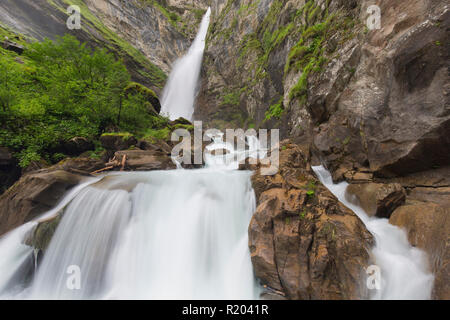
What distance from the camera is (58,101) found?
8.23 metres

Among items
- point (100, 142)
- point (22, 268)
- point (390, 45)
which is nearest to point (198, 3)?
point (100, 142)

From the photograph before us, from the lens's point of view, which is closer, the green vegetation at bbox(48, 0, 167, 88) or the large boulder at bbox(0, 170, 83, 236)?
the large boulder at bbox(0, 170, 83, 236)

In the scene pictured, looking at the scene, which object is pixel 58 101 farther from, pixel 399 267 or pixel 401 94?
pixel 399 267

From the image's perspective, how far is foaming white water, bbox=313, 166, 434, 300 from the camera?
2580 millimetres

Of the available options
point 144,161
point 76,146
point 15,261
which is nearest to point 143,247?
point 15,261

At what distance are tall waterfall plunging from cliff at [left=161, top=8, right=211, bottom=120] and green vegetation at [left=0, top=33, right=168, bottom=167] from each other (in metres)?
14.5

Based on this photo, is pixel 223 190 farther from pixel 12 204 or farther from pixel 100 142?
pixel 100 142

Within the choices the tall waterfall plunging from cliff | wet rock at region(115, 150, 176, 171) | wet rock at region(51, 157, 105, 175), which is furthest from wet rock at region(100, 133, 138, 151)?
the tall waterfall plunging from cliff

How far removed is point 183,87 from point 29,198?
89.9 feet

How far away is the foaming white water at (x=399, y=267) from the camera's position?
8.46 feet

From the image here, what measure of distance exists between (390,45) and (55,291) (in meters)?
9.71

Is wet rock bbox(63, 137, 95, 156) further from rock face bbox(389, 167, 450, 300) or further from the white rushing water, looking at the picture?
rock face bbox(389, 167, 450, 300)

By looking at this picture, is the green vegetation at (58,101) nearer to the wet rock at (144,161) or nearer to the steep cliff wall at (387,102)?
the wet rock at (144,161)

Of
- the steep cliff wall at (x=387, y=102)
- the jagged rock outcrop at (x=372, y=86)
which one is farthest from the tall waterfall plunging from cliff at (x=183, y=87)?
the steep cliff wall at (x=387, y=102)
